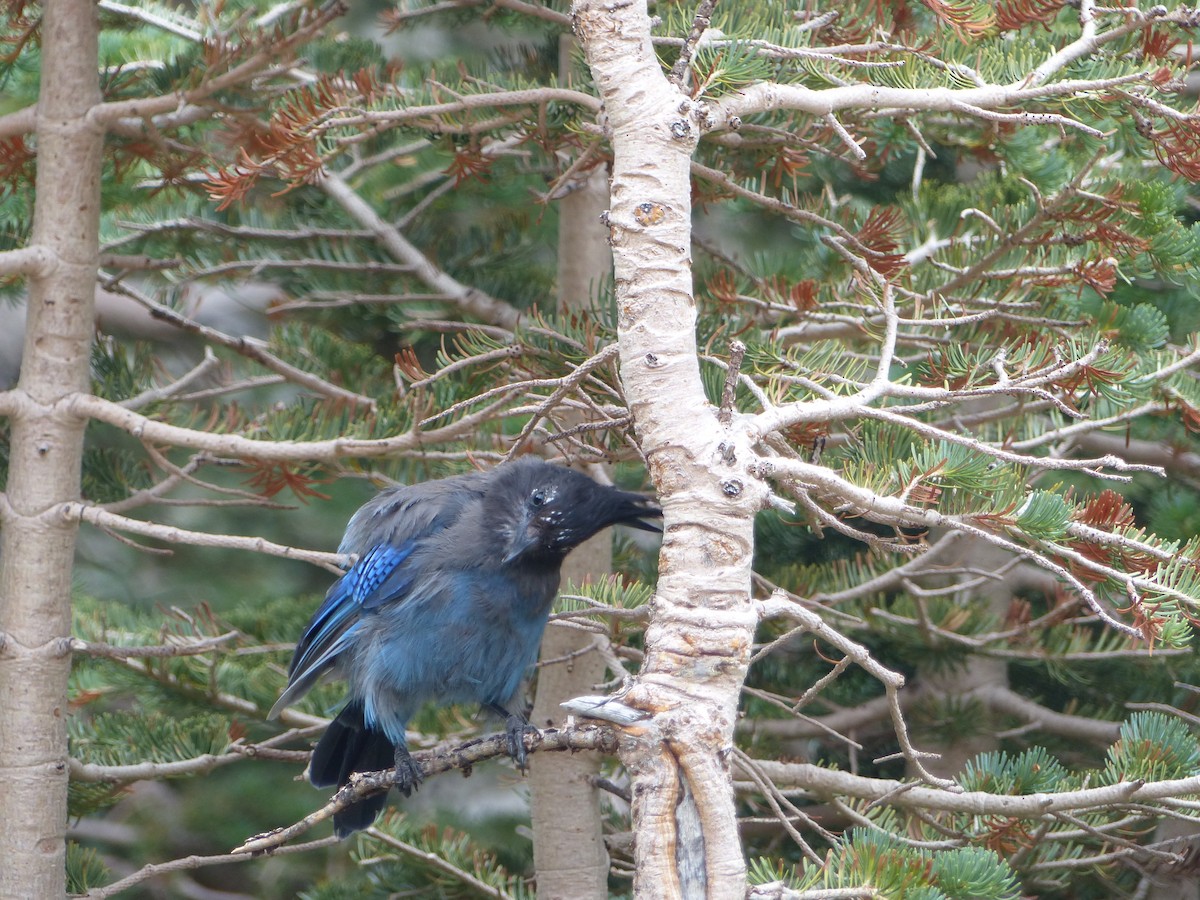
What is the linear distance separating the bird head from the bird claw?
33 centimetres

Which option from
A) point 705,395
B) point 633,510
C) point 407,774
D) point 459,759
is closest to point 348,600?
point 407,774

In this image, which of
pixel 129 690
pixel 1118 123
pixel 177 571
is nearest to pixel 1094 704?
pixel 1118 123

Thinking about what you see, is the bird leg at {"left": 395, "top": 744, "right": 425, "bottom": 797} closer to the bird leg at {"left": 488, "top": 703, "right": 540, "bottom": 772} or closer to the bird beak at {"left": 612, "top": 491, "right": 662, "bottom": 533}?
the bird leg at {"left": 488, "top": 703, "right": 540, "bottom": 772}

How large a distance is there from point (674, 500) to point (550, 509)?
733mm

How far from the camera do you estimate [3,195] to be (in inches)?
131

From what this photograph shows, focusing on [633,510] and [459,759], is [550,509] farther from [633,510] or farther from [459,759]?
[459,759]

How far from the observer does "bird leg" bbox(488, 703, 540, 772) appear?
2.25m

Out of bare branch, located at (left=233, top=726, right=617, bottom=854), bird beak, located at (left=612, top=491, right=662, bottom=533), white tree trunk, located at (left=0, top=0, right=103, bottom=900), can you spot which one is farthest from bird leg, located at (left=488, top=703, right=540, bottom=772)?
white tree trunk, located at (left=0, top=0, right=103, bottom=900)

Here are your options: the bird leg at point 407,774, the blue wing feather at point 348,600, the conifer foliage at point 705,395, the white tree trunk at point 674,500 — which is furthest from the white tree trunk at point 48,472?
the white tree trunk at point 674,500

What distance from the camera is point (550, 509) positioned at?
2.45 meters

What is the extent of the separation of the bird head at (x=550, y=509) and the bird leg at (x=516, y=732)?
1.09 ft

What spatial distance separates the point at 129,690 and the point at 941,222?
2366 millimetres

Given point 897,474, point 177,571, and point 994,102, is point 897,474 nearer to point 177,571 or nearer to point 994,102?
point 994,102

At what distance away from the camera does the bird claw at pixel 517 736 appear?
2.22 meters
